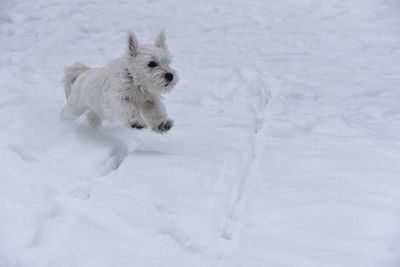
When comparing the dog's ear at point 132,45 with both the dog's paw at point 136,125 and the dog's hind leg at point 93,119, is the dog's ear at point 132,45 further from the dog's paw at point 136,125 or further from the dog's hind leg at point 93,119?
the dog's hind leg at point 93,119

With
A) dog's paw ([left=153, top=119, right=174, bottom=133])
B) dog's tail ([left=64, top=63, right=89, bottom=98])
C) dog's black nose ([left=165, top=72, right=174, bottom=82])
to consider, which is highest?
dog's black nose ([left=165, top=72, right=174, bottom=82])

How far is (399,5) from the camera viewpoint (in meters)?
11.0

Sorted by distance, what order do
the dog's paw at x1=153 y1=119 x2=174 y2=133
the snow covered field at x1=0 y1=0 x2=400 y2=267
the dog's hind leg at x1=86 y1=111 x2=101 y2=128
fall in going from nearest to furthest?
1. the snow covered field at x1=0 y1=0 x2=400 y2=267
2. the dog's paw at x1=153 y1=119 x2=174 y2=133
3. the dog's hind leg at x1=86 y1=111 x2=101 y2=128

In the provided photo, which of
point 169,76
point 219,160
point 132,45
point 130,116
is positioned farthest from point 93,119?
point 219,160

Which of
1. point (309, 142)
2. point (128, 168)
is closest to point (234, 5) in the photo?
point (309, 142)

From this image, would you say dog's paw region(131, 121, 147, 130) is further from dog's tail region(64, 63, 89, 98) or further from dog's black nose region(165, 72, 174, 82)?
dog's tail region(64, 63, 89, 98)

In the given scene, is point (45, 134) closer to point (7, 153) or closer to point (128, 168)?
point (7, 153)

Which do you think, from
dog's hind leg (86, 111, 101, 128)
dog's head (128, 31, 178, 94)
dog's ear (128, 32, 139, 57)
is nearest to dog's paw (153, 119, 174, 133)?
dog's head (128, 31, 178, 94)

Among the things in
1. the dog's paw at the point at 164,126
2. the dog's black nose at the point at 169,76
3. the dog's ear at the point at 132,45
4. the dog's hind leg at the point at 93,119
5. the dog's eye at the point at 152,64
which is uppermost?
the dog's ear at the point at 132,45

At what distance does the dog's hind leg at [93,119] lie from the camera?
5.71 meters

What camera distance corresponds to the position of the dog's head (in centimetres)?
483

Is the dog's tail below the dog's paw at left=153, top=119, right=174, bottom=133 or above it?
above

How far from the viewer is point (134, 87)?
5.04 meters

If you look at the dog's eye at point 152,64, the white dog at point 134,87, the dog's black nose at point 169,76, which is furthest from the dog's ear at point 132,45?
the dog's black nose at point 169,76
